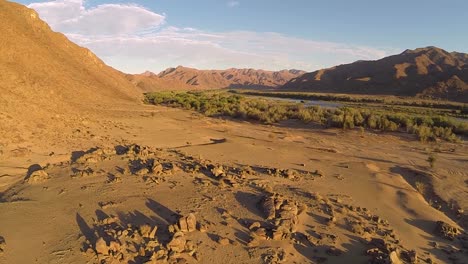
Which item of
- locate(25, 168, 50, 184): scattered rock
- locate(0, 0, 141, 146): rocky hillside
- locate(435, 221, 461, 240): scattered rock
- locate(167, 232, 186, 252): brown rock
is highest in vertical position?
locate(0, 0, 141, 146): rocky hillside

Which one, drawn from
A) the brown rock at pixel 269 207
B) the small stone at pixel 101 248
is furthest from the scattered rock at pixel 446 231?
the small stone at pixel 101 248

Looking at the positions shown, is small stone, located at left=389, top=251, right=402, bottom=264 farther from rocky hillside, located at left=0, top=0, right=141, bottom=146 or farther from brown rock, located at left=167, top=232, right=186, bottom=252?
rocky hillside, located at left=0, top=0, right=141, bottom=146

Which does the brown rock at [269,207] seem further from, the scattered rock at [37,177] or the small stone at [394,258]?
the scattered rock at [37,177]

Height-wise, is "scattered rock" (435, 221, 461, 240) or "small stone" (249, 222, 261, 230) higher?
"small stone" (249, 222, 261, 230)

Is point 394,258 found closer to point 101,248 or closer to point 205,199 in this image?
point 205,199

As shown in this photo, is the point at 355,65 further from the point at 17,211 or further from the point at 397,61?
the point at 17,211

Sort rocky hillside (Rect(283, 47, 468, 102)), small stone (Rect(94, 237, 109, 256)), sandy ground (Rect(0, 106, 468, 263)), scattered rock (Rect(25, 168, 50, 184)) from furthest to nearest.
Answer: rocky hillside (Rect(283, 47, 468, 102))
scattered rock (Rect(25, 168, 50, 184))
sandy ground (Rect(0, 106, 468, 263))
small stone (Rect(94, 237, 109, 256))

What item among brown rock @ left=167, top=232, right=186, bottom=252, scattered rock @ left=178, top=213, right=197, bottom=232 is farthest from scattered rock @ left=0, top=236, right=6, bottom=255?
scattered rock @ left=178, top=213, right=197, bottom=232
